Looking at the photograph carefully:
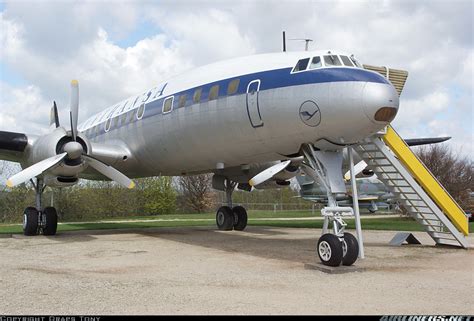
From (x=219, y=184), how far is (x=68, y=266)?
29.5ft

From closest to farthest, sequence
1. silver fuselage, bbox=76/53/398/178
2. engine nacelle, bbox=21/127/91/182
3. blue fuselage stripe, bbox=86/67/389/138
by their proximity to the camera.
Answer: silver fuselage, bbox=76/53/398/178 < blue fuselage stripe, bbox=86/67/389/138 < engine nacelle, bbox=21/127/91/182

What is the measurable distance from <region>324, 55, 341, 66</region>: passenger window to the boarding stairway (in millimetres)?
2724

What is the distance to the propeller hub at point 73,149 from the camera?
43.8ft

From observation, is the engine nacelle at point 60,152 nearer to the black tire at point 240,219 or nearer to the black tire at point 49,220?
the black tire at point 49,220

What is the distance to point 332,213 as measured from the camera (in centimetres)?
951

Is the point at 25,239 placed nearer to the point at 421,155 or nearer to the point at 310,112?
the point at 310,112

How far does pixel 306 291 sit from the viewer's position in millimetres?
7090

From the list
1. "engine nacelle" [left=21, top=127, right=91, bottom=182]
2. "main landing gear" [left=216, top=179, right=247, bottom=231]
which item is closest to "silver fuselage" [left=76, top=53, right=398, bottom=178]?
"engine nacelle" [left=21, top=127, right=91, bottom=182]

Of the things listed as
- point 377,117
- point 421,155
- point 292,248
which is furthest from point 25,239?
point 421,155

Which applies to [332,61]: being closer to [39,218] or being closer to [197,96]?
[197,96]

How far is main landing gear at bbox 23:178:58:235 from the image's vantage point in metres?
15.7

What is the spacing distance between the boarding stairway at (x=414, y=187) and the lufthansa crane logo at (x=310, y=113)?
2.88 meters

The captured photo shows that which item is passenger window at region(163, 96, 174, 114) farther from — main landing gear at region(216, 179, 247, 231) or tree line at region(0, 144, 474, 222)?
tree line at region(0, 144, 474, 222)

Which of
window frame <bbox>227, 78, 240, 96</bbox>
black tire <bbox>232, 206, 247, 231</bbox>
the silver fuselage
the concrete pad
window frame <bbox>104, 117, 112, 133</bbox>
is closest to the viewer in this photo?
the concrete pad
